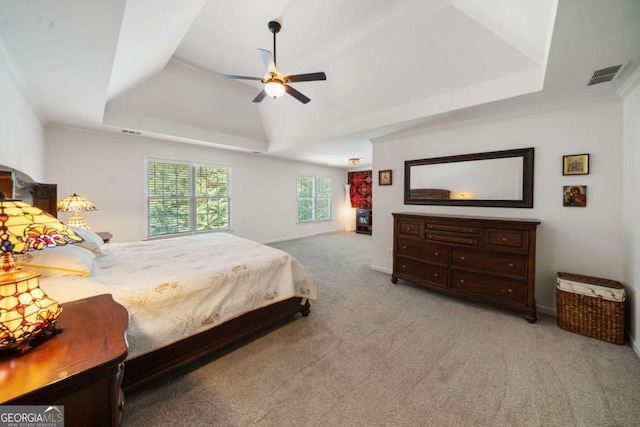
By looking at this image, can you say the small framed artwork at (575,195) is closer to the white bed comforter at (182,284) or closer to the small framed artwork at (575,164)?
the small framed artwork at (575,164)

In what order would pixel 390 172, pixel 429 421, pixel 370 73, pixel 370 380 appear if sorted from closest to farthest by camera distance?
pixel 429 421, pixel 370 380, pixel 370 73, pixel 390 172

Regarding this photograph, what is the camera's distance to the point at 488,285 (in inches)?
108

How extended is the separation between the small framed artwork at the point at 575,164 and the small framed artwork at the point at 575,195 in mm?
151

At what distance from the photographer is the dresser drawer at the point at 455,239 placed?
2.84 m

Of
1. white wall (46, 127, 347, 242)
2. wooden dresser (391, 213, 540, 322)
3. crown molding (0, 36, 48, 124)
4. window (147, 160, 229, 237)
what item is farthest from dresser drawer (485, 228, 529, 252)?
window (147, 160, 229, 237)

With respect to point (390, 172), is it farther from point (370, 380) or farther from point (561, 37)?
point (370, 380)

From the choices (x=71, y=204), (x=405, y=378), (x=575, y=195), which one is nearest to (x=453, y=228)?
(x=575, y=195)

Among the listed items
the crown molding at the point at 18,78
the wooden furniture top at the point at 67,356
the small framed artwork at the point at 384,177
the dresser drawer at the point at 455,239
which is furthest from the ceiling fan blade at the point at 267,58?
the dresser drawer at the point at 455,239

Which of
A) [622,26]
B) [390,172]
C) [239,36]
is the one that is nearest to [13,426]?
[622,26]

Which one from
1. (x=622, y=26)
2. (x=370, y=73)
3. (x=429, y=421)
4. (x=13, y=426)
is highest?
(x=370, y=73)

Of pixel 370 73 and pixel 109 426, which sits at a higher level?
pixel 370 73

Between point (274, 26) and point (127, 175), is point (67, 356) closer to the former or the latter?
point (274, 26)

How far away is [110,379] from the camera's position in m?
0.86

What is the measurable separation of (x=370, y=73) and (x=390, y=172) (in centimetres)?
155
